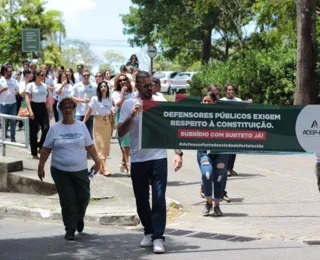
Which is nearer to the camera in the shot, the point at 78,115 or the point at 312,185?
the point at 312,185

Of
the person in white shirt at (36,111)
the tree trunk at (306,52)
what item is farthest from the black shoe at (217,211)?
the tree trunk at (306,52)

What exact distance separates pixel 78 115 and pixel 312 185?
5279 mm

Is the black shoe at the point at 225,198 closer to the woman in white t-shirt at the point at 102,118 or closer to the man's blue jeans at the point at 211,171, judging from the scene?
the man's blue jeans at the point at 211,171

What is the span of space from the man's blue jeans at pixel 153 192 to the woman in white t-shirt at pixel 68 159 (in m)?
0.91

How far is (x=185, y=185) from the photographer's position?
41.8 feet

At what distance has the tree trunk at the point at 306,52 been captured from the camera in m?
20.3

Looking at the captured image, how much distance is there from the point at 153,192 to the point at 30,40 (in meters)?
20.3

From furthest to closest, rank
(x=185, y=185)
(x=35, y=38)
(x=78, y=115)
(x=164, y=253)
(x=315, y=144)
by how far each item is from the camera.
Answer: (x=35, y=38) → (x=78, y=115) → (x=185, y=185) → (x=315, y=144) → (x=164, y=253)

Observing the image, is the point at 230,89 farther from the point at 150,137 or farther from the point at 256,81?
the point at 256,81

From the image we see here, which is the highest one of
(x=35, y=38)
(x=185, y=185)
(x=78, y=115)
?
(x=35, y=38)

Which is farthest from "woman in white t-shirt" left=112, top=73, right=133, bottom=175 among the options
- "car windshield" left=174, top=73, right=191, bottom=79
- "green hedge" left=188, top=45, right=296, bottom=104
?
"car windshield" left=174, top=73, right=191, bottom=79

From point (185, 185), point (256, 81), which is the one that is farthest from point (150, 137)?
point (256, 81)

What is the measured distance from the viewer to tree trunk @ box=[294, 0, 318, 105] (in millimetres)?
20266

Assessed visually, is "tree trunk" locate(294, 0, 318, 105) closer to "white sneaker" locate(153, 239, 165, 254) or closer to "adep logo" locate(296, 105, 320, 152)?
"adep logo" locate(296, 105, 320, 152)
